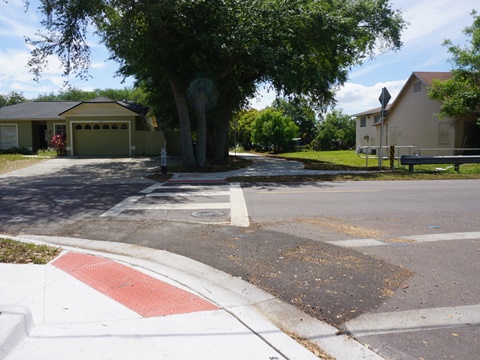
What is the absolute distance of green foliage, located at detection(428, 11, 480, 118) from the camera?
23.4m

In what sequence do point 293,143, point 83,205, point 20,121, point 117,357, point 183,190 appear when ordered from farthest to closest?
point 293,143 < point 20,121 < point 183,190 < point 83,205 < point 117,357

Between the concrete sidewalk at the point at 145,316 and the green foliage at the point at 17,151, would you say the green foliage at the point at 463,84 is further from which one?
the green foliage at the point at 17,151

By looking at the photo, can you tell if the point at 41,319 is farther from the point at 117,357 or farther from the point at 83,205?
the point at 83,205

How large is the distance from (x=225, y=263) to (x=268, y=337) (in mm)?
2017

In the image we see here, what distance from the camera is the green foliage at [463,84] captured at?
23.4m

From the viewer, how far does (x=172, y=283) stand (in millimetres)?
4574

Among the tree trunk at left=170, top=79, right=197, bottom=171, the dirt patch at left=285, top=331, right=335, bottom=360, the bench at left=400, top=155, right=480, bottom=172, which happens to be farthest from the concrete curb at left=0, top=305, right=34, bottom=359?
the bench at left=400, top=155, right=480, bottom=172

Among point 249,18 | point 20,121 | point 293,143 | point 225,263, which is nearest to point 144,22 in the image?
point 249,18

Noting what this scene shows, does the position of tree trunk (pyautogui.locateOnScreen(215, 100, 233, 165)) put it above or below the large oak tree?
below

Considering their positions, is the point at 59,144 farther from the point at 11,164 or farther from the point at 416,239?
the point at 416,239

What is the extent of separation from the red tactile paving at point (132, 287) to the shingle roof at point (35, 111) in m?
27.8

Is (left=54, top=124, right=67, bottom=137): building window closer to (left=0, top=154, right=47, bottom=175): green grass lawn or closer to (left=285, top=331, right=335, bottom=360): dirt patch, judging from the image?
(left=0, top=154, right=47, bottom=175): green grass lawn

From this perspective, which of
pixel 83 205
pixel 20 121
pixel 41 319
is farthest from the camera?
pixel 20 121

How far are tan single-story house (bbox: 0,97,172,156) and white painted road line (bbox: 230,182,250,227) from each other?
18.3 m
